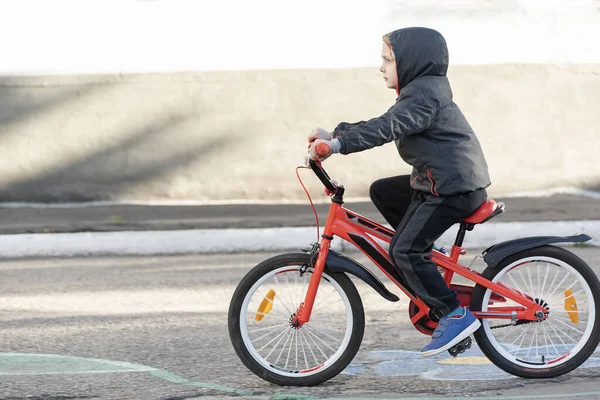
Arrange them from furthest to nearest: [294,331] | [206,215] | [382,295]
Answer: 1. [206,215]
2. [294,331]
3. [382,295]

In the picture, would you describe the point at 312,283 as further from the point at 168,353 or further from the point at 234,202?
the point at 234,202

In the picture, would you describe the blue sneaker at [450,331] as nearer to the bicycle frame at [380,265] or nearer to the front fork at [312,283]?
the bicycle frame at [380,265]

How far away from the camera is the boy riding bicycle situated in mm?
4418

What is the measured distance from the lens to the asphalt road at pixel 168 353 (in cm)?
461

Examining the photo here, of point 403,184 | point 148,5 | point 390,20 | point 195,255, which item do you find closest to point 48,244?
point 195,255

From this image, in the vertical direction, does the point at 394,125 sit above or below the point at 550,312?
above

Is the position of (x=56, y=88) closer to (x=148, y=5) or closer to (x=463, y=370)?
(x=148, y=5)

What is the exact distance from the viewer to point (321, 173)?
4516mm

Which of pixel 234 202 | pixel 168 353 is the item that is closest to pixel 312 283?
pixel 168 353

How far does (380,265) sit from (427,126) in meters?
0.69

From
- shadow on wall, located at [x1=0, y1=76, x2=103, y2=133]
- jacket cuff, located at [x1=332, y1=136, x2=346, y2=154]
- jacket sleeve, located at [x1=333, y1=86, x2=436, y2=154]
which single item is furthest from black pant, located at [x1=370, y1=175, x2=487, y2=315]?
shadow on wall, located at [x1=0, y1=76, x2=103, y2=133]

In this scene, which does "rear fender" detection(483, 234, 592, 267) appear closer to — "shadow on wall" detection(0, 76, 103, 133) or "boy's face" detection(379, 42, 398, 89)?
"boy's face" detection(379, 42, 398, 89)

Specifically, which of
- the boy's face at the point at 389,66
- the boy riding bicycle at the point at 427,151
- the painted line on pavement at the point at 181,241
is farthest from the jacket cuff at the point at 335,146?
the painted line on pavement at the point at 181,241

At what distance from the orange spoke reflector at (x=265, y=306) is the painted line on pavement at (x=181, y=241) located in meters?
4.29
